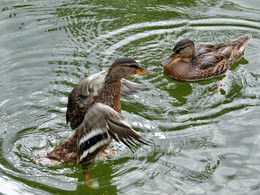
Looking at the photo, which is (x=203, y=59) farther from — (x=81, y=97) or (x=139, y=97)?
(x=81, y=97)

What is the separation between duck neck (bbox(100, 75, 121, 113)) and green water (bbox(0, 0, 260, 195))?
697 mm

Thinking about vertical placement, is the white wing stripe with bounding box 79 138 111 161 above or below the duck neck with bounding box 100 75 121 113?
below

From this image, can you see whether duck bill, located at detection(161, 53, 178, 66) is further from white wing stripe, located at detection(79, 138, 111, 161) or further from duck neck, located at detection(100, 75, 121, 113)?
white wing stripe, located at detection(79, 138, 111, 161)

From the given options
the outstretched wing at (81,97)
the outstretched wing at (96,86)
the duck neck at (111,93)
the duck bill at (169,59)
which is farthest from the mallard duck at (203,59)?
the duck neck at (111,93)

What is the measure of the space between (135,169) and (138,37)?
A: 3.64 m

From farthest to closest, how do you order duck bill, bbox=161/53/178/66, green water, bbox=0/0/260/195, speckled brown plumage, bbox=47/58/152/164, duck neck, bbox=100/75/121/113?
duck bill, bbox=161/53/178/66 → duck neck, bbox=100/75/121/113 → green water, bbox=0/0/260/195 → speckled brown plumage, bbox=47/58/152/164

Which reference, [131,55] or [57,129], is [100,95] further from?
[131,55]

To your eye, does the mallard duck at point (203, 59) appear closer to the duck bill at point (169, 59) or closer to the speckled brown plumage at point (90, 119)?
the duck bill at point (169, 59)

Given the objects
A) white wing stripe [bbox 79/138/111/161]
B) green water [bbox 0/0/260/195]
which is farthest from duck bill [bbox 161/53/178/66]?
white wing stripe [bbox 79/138/111/161]

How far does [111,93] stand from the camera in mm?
6898

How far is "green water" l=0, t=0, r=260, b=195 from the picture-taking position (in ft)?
21.7

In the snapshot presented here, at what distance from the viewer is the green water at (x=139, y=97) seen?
662 centimetres

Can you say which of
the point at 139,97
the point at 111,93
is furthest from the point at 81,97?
the point at 139,97

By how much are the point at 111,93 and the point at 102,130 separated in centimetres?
92
